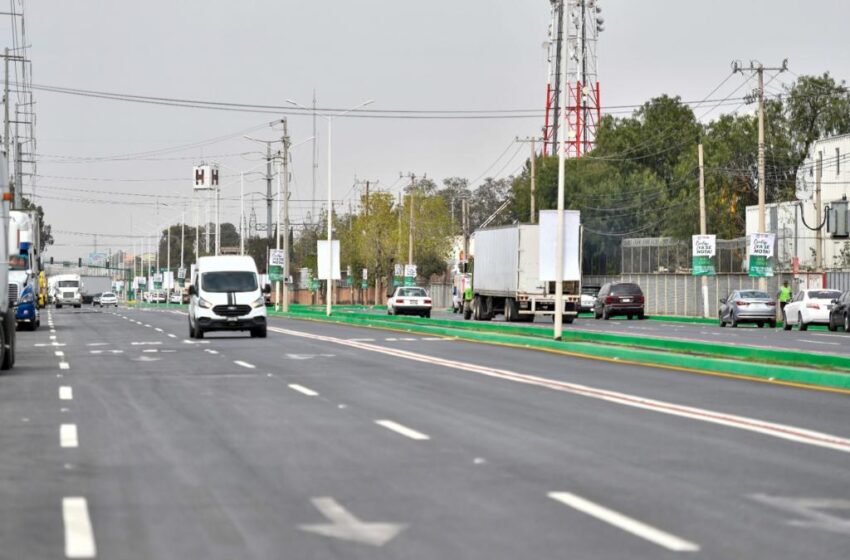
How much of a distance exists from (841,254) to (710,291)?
36.7 ft

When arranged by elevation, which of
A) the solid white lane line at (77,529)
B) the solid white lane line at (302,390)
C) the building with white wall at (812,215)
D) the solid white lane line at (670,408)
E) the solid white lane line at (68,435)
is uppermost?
the building with white wall at (812,215)

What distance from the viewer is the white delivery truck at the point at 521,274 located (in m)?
58.5

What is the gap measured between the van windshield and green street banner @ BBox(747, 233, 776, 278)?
26.5 m

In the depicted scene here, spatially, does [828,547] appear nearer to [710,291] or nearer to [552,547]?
[552,547]

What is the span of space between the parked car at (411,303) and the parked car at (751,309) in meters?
19.9

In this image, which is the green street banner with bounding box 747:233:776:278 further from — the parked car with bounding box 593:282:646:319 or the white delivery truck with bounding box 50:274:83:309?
the white delivery truck with bounding box 50:274:83:309

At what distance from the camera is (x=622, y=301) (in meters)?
74.2

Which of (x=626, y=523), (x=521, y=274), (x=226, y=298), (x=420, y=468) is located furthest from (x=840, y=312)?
(x=626, y=523)

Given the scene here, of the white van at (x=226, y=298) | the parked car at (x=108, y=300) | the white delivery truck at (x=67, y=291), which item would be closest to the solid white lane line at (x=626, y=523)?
the white van at (x=226, y=298)

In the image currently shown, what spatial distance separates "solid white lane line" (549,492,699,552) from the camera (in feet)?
29.1

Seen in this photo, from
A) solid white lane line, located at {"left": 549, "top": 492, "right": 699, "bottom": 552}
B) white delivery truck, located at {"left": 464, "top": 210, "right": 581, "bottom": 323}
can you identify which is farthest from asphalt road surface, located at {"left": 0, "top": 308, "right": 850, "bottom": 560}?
white delivery truck, located at {"left": 464, "top": 210, "right": 581, "bottom": 323}

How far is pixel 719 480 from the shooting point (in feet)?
39.0

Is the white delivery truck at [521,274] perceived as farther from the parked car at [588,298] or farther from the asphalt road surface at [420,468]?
the asphalt road surface at [420,468]

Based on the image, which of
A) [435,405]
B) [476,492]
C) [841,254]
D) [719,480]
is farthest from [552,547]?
[841,254]
